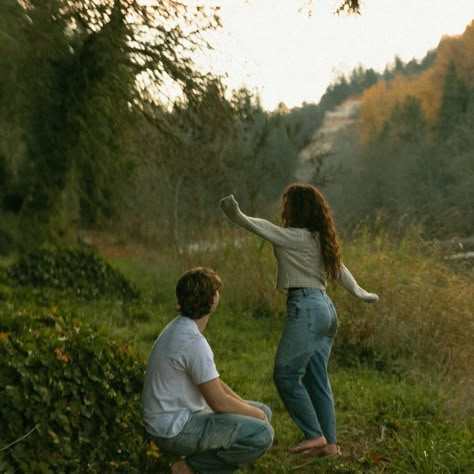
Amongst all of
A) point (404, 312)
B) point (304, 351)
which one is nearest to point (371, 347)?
point (404, 312)

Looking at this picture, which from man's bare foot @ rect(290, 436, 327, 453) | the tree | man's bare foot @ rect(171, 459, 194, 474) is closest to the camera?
man's bare foot @ rect(171, 459, 194, 474)

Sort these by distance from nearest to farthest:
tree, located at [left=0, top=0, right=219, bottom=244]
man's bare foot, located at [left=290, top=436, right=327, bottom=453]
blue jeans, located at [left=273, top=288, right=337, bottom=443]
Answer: blue jeans, located at [left=273, top=288, right=337, bottom=443], man's bare foot, located at [left=290, top=436, right=327, bottom=453], tree, located at [left=0, top=0, right=219, bottom=244]

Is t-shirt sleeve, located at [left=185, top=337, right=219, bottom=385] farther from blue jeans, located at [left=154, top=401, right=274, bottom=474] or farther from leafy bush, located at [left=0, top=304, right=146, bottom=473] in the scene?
leafy bush, located at [left=0, top=304, right=146, bottom=473]

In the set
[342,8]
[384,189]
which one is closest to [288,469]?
[342,8]

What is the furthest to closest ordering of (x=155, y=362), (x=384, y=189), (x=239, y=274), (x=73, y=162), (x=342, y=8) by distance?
(x=384, y=189), (x=239, y=274), (x=73, y=162), (x=342, y=8), (x=155, y=362)

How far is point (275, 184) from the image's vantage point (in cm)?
2580

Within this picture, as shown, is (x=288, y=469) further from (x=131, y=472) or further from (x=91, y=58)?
(x=91, y=58)

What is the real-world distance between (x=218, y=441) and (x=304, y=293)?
1142mm

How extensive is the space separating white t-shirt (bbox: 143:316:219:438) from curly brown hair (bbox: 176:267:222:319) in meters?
0.06

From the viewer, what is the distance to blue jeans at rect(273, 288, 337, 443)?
473cm

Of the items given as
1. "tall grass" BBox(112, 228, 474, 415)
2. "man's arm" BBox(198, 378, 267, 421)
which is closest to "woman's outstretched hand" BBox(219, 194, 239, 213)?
"man's arm" BBox(198, 378, 267, 421)

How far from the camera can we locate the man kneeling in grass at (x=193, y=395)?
12.7 ft

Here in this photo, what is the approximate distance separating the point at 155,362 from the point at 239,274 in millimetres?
8216

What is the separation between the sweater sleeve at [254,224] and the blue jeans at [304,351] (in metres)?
0.32
